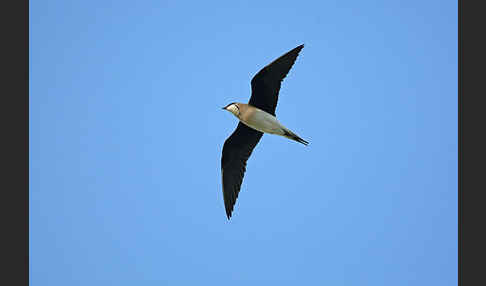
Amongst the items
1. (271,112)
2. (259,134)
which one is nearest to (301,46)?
(271,112)

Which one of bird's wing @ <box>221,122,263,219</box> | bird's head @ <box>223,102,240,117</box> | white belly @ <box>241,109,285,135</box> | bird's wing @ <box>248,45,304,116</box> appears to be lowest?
bird's wing @ <box>221,122,263,219</box>

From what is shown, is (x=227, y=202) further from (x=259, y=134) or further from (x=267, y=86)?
(x=267, y=86)

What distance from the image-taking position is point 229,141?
35.3ft

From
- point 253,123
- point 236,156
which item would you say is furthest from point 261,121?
point 236,156

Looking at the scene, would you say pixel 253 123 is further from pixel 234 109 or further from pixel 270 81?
pixel 270 81

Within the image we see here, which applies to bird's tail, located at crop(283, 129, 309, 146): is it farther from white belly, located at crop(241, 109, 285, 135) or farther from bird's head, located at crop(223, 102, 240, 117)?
bird's head, located at crop(223, 102, 240, 117)

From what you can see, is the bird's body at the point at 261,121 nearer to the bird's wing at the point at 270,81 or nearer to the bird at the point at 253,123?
the bird at the point at 253,123

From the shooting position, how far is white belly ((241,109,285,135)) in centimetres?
990

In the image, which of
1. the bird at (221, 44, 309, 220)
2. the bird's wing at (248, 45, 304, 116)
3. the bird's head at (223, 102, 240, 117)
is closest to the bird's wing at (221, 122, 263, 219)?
the bird at (221, 44, 309, 220)

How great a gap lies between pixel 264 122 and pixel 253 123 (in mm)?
229

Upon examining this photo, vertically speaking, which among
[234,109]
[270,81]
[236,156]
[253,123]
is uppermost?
[270,81]

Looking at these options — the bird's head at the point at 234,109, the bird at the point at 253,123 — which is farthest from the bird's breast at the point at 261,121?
the bird's head at the point at 234,109

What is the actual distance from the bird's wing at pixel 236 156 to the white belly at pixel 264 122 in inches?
26.8

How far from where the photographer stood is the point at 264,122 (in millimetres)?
9969
